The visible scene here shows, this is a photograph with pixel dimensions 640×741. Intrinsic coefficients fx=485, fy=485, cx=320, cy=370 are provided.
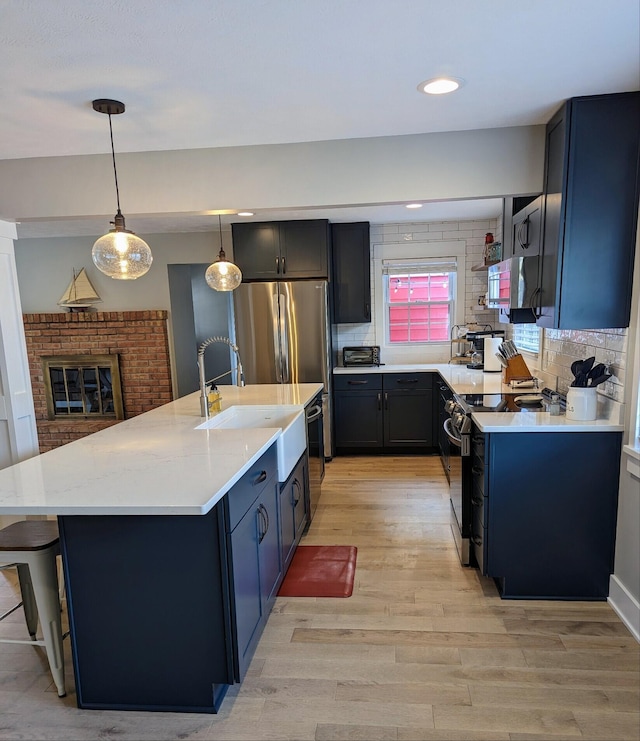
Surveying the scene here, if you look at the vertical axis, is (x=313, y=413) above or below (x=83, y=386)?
above

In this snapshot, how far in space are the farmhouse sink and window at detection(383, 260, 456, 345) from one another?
8.35 feet

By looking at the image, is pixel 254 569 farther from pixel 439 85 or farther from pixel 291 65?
pixel 439 85

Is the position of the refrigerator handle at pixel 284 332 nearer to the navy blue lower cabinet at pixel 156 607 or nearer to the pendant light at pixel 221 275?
the pendant light at pixel 221 275

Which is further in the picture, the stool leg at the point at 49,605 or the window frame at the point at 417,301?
the window frame at the point at 417,301

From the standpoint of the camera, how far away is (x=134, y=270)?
2113 mm

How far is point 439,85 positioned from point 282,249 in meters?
2.89

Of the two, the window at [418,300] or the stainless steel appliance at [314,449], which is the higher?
the window at [418,300]

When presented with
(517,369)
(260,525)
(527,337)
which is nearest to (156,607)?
(260,525)

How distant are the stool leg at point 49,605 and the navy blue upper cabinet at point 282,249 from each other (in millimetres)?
3358

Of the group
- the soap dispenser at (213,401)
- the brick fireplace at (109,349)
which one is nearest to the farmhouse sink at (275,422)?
the soap dispenser at (213,401)

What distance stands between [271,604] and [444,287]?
3839 millimetres

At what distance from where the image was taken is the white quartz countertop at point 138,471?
1.54 m

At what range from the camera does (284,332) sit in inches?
181

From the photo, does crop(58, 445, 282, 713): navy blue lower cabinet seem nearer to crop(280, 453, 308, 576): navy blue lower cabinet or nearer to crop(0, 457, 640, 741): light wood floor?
crop(0, 457, 640, 741): light wood floor
